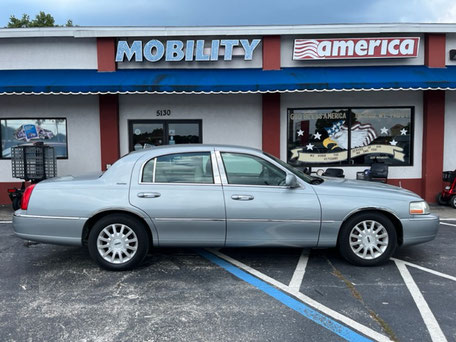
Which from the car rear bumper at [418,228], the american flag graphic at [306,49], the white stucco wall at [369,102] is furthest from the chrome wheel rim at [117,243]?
the american flag graphic at [306,49]

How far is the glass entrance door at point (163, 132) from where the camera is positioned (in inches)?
405

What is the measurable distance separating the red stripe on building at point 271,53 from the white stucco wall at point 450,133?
173 inches

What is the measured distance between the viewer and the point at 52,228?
4.80 m

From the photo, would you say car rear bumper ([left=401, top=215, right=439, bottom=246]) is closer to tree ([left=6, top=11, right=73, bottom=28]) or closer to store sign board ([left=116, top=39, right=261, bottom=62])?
store sign board ([left=116, top=39, right=261, bottom=62])

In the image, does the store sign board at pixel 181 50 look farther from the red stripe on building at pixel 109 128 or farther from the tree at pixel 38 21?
the tree at pixel 38 21

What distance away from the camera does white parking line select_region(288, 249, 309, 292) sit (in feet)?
14.6

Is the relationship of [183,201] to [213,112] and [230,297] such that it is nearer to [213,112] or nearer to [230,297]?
[230,297]

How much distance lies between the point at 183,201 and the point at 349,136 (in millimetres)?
6766

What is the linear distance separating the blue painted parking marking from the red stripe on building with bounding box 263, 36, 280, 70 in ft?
20.1

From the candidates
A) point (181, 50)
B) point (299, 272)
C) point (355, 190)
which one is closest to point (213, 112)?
point (181, 50)

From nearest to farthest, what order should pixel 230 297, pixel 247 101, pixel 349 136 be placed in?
pixel 230 297 < pixel 247 101 < pixel 349 136

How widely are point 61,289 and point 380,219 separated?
3880mm

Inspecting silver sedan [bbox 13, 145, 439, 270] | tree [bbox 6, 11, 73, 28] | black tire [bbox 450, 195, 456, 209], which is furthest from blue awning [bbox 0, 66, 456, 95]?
tree [bbox 6, 11, 73, 28]

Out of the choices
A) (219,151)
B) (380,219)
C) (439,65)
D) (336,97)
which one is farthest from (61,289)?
(439,65)
